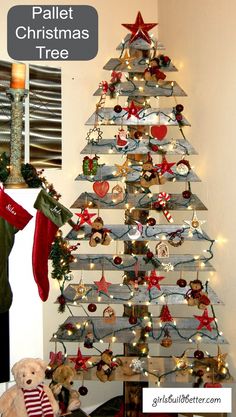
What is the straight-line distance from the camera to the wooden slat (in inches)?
137

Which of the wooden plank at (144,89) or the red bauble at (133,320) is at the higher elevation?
the wooden plank at (144,89)

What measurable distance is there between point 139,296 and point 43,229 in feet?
1.83

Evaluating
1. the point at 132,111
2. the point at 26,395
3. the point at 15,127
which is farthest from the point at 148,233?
the point at 26,395

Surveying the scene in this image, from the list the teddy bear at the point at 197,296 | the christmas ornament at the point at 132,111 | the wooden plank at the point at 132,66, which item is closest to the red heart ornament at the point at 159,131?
the christmas ornament at the point at 132,111

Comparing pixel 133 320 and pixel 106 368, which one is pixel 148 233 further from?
pixel 106 368

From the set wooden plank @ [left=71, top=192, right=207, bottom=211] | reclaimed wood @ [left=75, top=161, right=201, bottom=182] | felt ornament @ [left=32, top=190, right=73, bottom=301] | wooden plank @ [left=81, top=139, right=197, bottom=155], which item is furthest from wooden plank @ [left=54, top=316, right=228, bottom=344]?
wooden plank @ [left=81, top=139, right=197, bottom=155]

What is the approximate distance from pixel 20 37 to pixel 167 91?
75cm

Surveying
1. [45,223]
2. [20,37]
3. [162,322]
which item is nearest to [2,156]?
[45,223]

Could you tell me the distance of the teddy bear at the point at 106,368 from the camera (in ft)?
11.2

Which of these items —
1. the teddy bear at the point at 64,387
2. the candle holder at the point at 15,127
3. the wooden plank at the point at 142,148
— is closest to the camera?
the candle holder at the point at 15,127

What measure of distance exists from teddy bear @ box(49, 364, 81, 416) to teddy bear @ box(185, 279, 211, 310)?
64cm

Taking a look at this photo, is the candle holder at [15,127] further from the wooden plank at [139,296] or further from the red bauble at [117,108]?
the wooden plank at [139,296]

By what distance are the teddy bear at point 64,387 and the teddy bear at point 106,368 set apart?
0.12m

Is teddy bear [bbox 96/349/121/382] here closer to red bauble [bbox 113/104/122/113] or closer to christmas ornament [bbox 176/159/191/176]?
christmas ornament [bbox 176/159/191/176]
